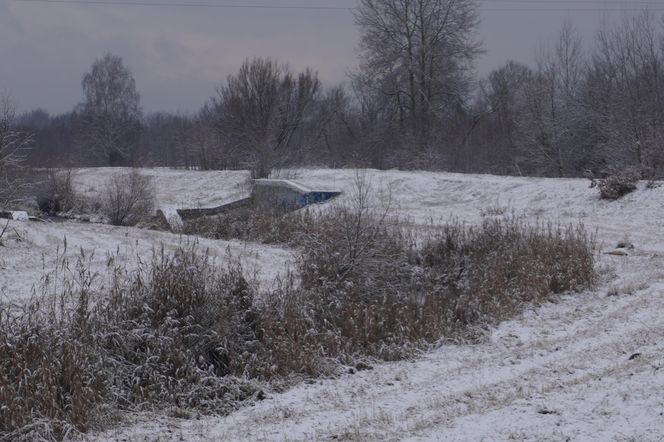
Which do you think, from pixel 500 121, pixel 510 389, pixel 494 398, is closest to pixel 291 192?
pixel 510 389

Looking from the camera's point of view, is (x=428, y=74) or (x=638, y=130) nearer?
(x=638, y=130)

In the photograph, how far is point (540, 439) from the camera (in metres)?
4.91

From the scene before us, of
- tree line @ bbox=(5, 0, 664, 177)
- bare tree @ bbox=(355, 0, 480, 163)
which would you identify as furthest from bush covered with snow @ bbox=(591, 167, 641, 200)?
bare tree @ bbox=(355, 0, 480, 163)

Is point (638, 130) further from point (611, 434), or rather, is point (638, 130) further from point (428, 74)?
point (611, 434)

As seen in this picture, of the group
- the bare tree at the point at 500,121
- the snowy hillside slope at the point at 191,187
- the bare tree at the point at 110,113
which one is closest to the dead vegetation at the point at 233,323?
the snowy hillside slope at the point at 191,187

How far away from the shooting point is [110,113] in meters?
65.6

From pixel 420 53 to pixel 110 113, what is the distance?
113 feet

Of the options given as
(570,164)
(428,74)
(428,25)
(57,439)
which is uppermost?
(428,25)

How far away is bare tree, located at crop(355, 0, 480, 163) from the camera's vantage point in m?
43.4

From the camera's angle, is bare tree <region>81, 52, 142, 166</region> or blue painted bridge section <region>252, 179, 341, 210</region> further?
bare tree <region>81, 52, 142, 166</region>

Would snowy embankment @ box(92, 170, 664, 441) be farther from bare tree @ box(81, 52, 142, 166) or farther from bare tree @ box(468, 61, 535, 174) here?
bare tree @ box(81, 52, 142, 166)

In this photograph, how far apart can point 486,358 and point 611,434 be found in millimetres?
2582

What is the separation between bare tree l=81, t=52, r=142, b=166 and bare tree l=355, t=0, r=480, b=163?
99.9 feet

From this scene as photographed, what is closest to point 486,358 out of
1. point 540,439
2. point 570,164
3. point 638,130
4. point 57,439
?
point 540,439
